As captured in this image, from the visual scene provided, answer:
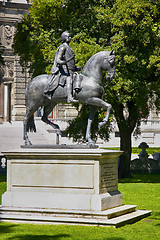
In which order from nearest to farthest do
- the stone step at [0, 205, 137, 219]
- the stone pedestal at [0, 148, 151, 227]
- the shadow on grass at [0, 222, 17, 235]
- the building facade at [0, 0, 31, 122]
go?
1. the shadow on grass at [0, 222, 17, 235]
2. the stone step at [0, 205, 137, 219]
3. the stone pedestal at [0, 148, 151, 227]
4. the building facade at [0, 0, 31, 122]

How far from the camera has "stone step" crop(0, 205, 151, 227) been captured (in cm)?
1059

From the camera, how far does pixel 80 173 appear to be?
1117cm

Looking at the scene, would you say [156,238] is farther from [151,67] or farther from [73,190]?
[151,67]

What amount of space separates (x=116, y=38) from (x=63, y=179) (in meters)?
10.2

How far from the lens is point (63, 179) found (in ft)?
37.1

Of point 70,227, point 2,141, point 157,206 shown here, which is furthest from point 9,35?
point 70,227

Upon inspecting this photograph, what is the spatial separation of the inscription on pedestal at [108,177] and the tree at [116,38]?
26.2ft

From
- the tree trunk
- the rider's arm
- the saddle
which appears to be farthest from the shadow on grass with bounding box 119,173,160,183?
the rider's arm

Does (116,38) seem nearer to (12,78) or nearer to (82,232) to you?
(82,232)

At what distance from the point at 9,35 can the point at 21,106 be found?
7206 millimetres

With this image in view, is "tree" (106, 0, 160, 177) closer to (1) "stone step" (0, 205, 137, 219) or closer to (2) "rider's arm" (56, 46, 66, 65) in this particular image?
(2) "rider's arm" (56, 46, 66, 65)

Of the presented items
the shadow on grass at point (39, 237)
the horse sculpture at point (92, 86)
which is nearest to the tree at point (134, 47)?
the horse sculpture at point (92, 86)

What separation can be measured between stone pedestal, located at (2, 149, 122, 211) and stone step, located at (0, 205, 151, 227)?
0.55 ft

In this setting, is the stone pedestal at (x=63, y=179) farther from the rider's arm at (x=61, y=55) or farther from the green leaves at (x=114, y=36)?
the green leaves at (x=114, y=36)
